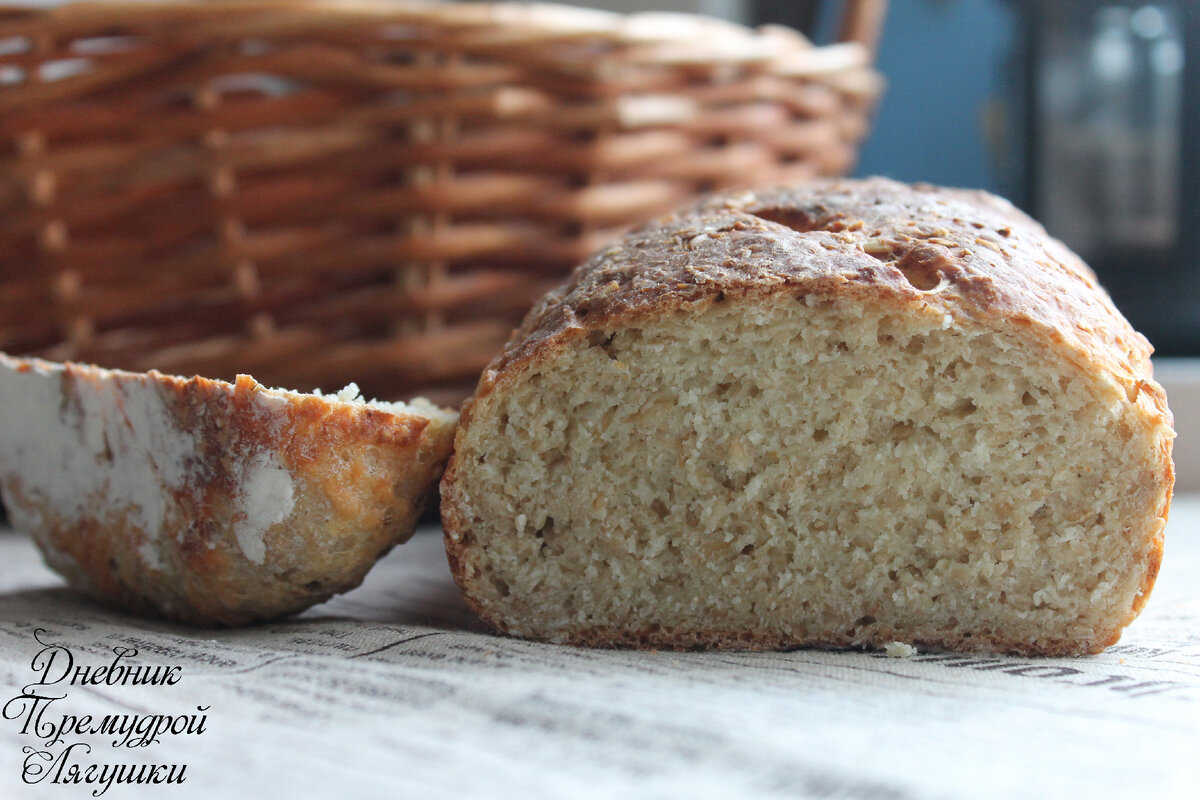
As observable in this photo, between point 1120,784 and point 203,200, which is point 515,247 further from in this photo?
point 1120,784

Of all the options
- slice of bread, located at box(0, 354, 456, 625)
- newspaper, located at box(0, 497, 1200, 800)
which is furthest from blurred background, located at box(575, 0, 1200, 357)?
slice of bread, located at box(0, 354, 456, 625)

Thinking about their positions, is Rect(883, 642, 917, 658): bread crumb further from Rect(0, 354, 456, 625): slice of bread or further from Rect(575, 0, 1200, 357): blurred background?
Rect(575, 0, 1200, 357): blurred background

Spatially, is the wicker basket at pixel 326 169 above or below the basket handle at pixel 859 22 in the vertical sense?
below

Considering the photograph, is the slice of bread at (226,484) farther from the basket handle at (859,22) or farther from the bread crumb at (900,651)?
the basket handle at (859,22)

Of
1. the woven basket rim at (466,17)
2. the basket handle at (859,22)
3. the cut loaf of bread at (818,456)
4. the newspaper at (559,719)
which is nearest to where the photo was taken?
the newspaper at (559,719)

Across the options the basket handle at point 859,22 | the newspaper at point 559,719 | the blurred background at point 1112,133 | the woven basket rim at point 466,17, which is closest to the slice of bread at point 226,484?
the newspaper at point 559,719

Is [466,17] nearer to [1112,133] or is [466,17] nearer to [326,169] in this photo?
[326,169]

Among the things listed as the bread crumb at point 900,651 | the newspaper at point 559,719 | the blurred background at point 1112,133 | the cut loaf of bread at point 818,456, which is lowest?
the bread crumb at point 900,651
